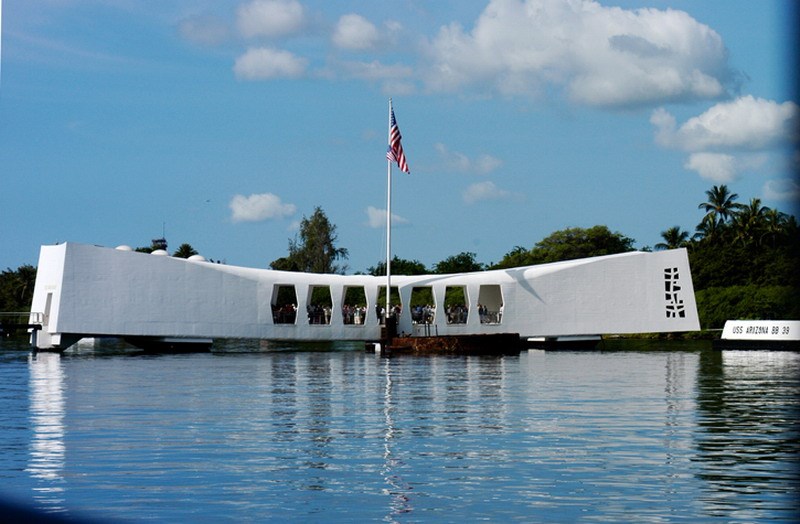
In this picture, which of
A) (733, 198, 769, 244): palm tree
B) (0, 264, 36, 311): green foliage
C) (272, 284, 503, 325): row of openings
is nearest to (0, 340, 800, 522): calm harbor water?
(272, 284, 503, 325): row of openings

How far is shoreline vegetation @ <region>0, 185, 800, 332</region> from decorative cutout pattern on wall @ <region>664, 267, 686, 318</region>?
389 cm

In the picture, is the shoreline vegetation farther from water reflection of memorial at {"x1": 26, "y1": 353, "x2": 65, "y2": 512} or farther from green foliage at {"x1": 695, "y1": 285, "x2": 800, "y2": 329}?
water reflection of memorial at {"x1": 26, "y1": 353, "x2": 65, "y2": 512}

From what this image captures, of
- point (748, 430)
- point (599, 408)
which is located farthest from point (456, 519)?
point (599, 408)

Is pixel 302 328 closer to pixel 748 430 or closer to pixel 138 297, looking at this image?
pixel 138 297

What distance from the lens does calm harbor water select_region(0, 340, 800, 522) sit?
31.7ft

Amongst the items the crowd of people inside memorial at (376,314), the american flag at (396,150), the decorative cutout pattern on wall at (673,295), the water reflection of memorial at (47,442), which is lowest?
the water reflection of memorial at (47,442)

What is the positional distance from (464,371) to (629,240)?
5409 centimetres

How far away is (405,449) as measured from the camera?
13367mm

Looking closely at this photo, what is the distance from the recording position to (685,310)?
46.2 meters

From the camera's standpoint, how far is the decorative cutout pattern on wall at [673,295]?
46.3 metres

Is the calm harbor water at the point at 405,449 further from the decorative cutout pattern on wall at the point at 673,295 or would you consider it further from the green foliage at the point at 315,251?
the green foliage at the point at 315,251

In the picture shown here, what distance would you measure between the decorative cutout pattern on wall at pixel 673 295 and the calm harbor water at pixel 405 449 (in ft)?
67.1

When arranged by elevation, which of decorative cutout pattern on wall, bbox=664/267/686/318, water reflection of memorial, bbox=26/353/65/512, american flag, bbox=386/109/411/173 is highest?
american flag, bbox=386/109/411/173

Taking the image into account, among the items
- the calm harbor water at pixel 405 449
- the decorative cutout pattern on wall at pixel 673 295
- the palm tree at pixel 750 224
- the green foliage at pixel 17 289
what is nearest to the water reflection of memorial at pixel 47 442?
the calm harbor water at pixel 405 449
